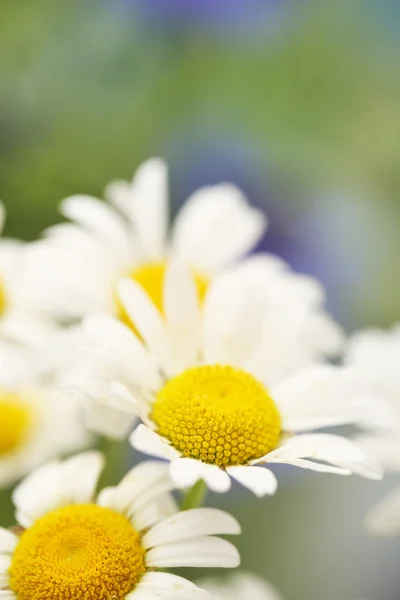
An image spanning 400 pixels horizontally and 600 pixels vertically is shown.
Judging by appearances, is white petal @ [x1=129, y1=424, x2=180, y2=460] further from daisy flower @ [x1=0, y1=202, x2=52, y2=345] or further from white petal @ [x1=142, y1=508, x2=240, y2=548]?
daisy flower @ [x1=0, y1=202, x2=52, y2=345]

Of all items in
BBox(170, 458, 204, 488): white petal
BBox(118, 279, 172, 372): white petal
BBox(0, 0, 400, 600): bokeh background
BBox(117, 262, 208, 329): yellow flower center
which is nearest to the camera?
BBox(170, 458, 204, 488): white petal

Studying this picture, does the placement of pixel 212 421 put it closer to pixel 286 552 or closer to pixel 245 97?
pixel 286 552

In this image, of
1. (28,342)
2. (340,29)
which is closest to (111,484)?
(28,342)

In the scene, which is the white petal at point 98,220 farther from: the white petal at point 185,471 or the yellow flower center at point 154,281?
the white petal at point 185,471

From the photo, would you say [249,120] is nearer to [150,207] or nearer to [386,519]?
[150,207]

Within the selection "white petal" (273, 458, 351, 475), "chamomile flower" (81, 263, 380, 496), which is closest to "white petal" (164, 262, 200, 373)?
"chamomile flower" (81, 263, 380, 496)
